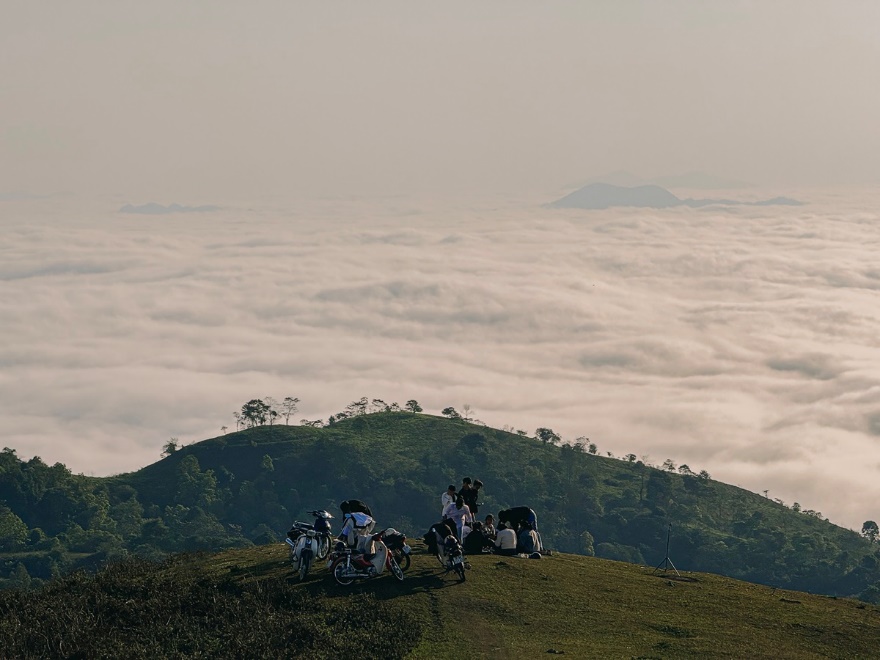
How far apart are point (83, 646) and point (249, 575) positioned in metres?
8.10

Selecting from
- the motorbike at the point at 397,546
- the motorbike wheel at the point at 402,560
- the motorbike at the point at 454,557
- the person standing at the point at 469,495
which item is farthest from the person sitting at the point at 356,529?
the person standing at the point at 469,495

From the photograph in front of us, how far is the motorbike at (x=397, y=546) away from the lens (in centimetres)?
4231

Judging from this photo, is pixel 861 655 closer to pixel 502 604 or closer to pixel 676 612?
pixel 676 612

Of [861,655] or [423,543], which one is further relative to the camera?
[423,543]

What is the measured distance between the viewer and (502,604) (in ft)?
132

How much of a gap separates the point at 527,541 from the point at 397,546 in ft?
26.9

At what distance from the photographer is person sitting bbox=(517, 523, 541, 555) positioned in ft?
158

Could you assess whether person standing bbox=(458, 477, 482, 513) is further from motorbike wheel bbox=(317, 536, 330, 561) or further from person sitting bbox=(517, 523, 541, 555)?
motorbike wheel bbox=(317, 536, 330, 561)

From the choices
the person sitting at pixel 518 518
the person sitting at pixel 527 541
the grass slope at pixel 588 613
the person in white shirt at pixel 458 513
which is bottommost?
the grass slope at pixel 588 613

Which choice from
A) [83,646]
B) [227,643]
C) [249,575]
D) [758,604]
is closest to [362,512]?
[249,575]

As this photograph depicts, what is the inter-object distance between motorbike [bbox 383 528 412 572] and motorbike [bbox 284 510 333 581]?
264 centimetres

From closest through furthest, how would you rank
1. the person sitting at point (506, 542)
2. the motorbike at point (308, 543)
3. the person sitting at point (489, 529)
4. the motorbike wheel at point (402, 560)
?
the motorbike at point (308, 543), the motorbike wheel at point (402, 560), the person sitting at point (506, 542), the person sitting at point (489, 529)

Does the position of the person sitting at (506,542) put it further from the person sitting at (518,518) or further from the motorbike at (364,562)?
the motorbike at (364,562)

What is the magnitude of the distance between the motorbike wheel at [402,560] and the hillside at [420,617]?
50 cm
